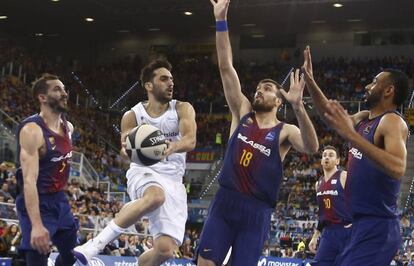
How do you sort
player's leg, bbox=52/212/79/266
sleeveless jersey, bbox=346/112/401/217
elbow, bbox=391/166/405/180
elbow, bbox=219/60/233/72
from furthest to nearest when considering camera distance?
elbow, bbox=219/60/233/72
player's leg, bbox=52/212/79/266
sleeveless jersey, bbox=346/112/401/217
elbow, bbox=391/166/405/180

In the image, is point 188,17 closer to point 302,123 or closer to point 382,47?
point 382,47

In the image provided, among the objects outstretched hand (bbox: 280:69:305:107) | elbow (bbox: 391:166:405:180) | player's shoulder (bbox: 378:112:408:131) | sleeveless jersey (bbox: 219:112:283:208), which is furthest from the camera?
sleeveless jersey (bbox: 219:112:283:208)

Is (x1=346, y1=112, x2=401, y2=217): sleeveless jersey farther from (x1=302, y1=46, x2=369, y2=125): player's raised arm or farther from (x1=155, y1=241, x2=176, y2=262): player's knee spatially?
(x1=155, y1=241, x2=176, y2=262): player's knee

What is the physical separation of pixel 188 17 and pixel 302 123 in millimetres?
28861

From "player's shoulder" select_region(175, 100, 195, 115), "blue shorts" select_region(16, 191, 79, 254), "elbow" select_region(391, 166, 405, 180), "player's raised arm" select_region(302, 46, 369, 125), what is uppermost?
"player's raised arm" select_region(302, 46, 369, 125)

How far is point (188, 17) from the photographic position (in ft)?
116

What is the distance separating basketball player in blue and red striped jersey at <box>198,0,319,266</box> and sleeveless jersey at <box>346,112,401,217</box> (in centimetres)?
107

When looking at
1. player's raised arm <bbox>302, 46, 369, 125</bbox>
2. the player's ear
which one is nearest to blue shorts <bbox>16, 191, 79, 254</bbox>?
the player's ear

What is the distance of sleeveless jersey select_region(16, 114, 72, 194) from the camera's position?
7555mm

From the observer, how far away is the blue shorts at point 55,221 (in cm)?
745

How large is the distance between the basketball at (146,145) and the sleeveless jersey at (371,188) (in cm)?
227

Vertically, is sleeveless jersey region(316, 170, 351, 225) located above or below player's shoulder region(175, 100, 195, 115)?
below

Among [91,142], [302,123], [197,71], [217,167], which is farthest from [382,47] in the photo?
[302,123]

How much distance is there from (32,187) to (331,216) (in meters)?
5.28
